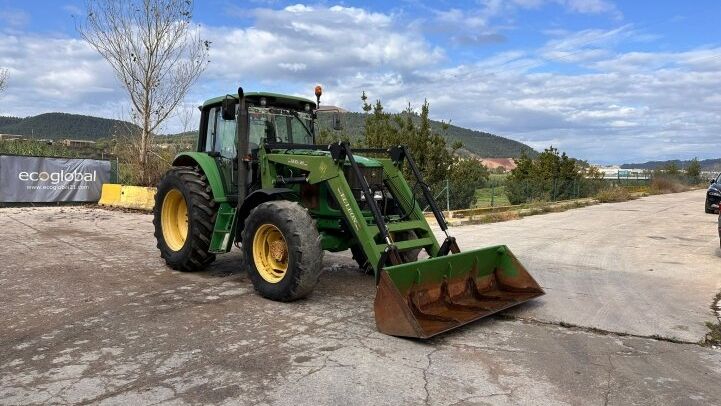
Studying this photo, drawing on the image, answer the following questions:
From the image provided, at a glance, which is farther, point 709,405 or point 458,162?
point 458,162

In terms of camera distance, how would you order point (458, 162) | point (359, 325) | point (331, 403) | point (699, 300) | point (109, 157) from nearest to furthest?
point (331, 403), point (359, 325), point (699, 300), point (109, 157), point (458, 162)

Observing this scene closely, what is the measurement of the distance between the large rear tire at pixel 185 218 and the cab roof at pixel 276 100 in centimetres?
107

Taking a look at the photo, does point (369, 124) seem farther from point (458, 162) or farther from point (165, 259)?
point (165, 259)

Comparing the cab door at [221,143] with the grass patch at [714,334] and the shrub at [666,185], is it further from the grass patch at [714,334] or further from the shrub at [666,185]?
the shrub at [666,185]

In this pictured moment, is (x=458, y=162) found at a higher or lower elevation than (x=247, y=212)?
higher

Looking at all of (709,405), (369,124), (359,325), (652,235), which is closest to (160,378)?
(359,325)

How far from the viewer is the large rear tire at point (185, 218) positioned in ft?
25.1

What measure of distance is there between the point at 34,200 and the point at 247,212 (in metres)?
14.2

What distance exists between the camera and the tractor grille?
22.4 feet

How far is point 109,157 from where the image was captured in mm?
21109

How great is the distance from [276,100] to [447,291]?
370cm

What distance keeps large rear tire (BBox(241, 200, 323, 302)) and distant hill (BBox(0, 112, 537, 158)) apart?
2335 mm

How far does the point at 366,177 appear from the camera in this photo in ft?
23.4

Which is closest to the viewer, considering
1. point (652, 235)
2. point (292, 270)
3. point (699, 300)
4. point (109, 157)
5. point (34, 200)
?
point (292, 270)
